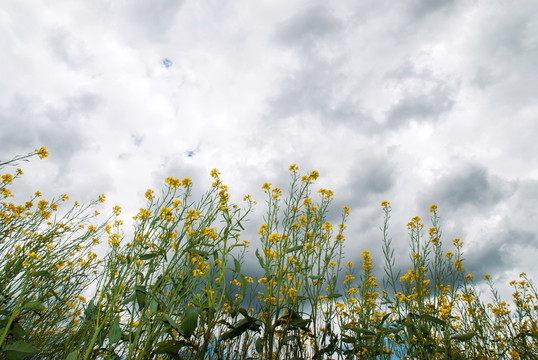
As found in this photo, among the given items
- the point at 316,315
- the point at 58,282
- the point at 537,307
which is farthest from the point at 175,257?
the point at 537,307

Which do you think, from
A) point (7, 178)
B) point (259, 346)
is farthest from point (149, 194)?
point (7, 178)

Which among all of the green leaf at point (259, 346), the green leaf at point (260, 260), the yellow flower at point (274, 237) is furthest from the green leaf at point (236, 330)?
the yellow flower at point (274, 237)

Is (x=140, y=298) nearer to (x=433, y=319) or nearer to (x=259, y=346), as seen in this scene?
(x=259, y=346)

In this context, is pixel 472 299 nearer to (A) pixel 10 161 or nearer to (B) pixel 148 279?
(B) pixel 148 279

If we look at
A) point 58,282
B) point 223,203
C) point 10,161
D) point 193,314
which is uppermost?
point 10,161

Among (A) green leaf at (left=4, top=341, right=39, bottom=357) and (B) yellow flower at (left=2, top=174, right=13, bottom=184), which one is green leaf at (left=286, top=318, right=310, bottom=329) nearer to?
(A) green leaf at (left=4, top=341, right=39, bottom=357)

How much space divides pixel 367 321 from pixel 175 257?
1405mm

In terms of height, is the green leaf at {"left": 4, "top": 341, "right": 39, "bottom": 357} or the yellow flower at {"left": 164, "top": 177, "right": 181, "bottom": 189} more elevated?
the yellow flower at {"left": 164, "top": 177, "right": 181, "bottom": 189}

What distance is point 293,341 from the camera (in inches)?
86.0

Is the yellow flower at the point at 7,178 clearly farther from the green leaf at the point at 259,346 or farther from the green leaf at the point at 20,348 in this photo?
the green leaf at the point at 259,346

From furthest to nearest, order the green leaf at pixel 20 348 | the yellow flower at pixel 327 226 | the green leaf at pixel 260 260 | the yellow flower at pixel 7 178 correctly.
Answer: the yellow flower at pixel 7 178 < the yellow flower at pixel 327 226 < the green leaf at pixel 260 260 < the green leaf at pixel 20 348

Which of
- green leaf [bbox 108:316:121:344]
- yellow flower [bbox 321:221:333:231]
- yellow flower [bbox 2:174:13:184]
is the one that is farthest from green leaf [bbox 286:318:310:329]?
yellow flower [bbox 2:174:13:184]

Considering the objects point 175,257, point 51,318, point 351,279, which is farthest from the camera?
point 351,279

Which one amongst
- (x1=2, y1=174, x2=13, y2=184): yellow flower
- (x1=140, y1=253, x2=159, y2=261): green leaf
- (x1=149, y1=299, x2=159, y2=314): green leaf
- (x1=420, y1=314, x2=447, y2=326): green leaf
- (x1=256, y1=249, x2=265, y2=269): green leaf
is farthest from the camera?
(x1=2, y1=174, x2=13, y2=184): yellow flower
